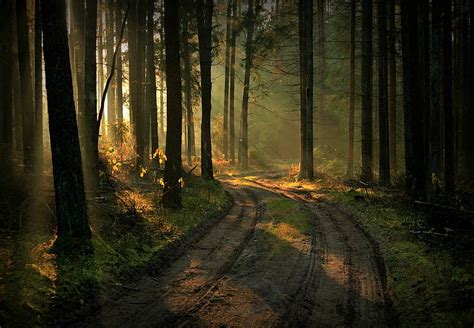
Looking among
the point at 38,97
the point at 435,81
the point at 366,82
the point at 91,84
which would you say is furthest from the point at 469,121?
the point at 38,97

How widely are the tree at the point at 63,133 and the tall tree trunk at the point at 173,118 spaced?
204 inches

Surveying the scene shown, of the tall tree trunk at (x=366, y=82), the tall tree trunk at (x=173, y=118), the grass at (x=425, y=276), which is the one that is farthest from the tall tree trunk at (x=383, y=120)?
the tall tree trunk at (x=173, y=118)

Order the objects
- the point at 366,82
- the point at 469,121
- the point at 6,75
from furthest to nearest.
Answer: the point at 469,121
the point at 366,82
the point at 6,75

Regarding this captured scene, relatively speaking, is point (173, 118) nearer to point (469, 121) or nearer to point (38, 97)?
point (38, 97)

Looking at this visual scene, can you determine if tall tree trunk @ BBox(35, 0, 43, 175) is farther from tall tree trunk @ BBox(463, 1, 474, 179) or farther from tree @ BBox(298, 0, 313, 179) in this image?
tall tree trunk @ BBox(463, 1, 474, 179)

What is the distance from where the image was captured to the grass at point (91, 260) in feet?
18.9

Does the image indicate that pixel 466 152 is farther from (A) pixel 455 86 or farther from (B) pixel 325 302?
(B) pixel 325 302

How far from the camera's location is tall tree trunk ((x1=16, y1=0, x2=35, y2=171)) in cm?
1498

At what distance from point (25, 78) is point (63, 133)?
9771 mm

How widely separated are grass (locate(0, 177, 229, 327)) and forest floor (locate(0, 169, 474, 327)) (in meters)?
Answer: 0.03

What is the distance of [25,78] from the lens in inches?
603

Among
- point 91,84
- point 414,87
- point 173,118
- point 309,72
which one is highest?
point 309,72

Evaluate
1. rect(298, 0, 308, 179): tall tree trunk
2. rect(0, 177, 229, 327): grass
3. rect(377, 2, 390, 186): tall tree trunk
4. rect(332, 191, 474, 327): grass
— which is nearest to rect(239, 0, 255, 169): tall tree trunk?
rect(298, 0, 308, 179): tall tree trunk

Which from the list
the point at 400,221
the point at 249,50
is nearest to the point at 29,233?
the point at 400,221
